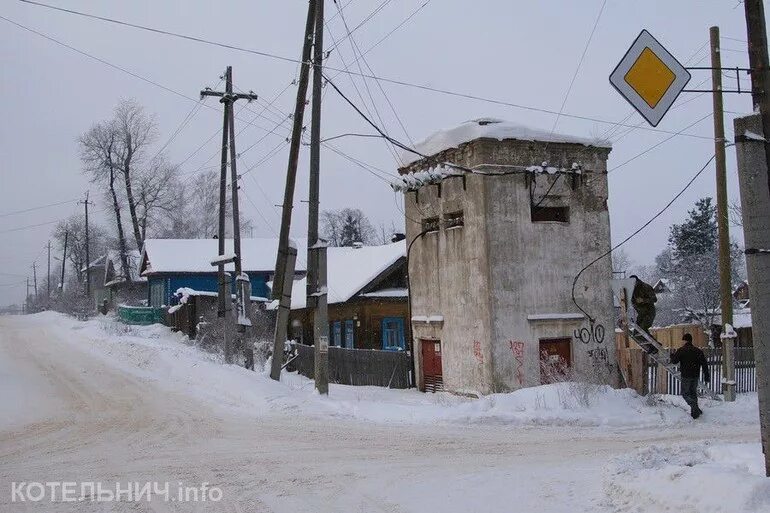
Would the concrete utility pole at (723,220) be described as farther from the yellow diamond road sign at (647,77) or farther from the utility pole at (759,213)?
the yellow diamond road sign at (647,77)

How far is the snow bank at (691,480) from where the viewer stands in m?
5.51

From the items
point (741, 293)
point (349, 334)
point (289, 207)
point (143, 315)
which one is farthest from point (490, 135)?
point (741, 293)

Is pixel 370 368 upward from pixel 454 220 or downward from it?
downward

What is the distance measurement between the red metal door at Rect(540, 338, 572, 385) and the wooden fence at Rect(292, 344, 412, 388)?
5013mm

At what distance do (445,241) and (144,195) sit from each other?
49.7m

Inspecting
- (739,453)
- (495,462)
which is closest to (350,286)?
(495,462)

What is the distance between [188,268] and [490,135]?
34.4 meters

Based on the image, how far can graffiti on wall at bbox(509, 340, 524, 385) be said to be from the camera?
57.9 feet

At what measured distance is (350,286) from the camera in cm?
3081

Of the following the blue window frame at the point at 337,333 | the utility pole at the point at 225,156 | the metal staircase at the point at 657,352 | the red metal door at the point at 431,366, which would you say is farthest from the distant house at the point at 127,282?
the metal staircase at the point at 657,352

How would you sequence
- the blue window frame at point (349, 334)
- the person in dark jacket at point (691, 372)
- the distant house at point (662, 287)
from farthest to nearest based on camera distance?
the distant house at point (662, 287), the blue window frame at point (349, 334), the person in dark jacket at point (691, 372)

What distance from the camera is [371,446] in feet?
34.9

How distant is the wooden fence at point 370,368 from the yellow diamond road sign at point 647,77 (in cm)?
1574

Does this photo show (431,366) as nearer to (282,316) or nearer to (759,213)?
(282,316)
